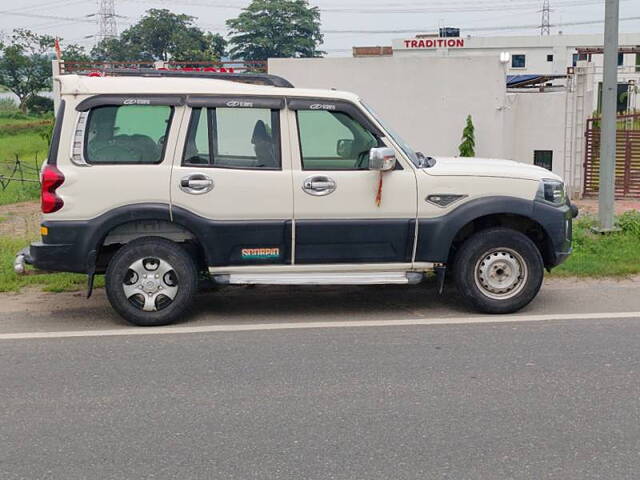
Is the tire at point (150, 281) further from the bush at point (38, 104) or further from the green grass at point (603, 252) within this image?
the bush at point (38, 104)

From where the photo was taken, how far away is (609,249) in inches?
392

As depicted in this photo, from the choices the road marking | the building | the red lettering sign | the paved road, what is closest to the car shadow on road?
the paved road

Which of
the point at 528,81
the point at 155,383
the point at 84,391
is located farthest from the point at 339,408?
the point at 528,81

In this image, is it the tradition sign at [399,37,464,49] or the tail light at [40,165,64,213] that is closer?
the tail light at [40,165,64,213]

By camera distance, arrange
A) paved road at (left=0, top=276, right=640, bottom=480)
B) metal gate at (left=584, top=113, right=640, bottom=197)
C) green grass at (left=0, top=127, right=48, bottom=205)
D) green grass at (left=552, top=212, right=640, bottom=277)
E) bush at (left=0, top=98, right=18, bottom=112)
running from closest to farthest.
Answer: paved road at (left=0, top=276, right=640, bottom=480), green grass at (left=552, top=212, right=640, bottom=277), metal gate at (left=584, top=113, right=640, bottom=197), green grass at (left=0, top=127, right=48, bottom=205), bush at (left=0, top=98, right=18, bottom=112)

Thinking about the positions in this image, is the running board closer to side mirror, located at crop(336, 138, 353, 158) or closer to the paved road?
the paved road

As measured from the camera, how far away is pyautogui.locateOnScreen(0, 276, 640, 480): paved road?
4.41 meters

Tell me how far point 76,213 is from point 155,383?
1.93 meters

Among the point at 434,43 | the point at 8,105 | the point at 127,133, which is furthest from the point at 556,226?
the point at 8,105

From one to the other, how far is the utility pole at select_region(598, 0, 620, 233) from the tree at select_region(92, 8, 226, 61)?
7490 centimetres

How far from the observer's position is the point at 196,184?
704 cm

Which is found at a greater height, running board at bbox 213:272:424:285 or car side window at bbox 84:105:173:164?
car side window at bbox 84:105:173:164

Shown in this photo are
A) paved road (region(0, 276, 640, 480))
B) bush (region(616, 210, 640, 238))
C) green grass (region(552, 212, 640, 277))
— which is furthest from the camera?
bush (region(616, 210, 640, 238))

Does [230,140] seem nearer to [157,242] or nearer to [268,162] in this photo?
[268,162]
